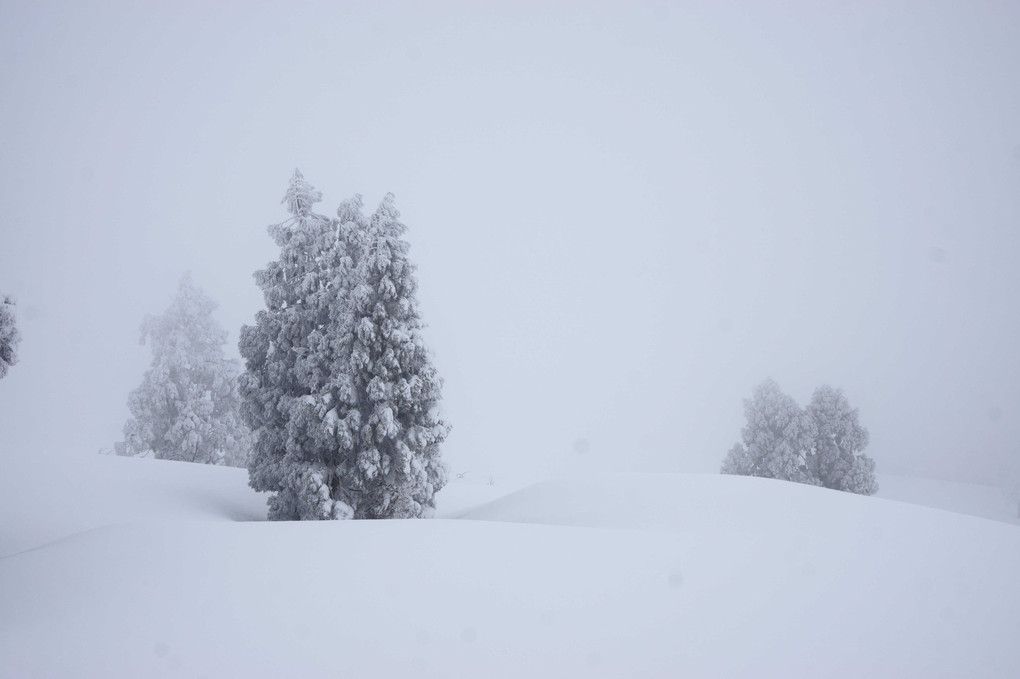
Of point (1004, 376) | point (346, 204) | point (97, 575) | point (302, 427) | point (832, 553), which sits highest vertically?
point (1004, 376)

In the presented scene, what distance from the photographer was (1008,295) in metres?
157

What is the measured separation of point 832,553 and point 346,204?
710 inches

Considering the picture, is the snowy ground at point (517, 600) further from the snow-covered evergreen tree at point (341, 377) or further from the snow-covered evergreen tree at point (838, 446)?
the snow-covered evergreen tree at point (838, 446)

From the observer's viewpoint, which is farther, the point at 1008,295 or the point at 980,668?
the point at 1008,295

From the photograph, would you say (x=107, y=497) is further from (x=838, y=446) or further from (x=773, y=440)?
(x=838, y=446)

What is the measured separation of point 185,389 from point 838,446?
3838cm

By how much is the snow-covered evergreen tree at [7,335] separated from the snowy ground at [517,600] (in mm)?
6711

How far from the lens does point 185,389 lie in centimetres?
3198

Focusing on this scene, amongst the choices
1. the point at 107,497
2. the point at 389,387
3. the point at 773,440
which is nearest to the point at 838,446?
the point at 773,440

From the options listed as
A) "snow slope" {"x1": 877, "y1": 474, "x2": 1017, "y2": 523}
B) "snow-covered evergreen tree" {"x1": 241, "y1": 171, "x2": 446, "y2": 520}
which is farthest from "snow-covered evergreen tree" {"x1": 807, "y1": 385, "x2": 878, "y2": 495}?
"snow-covered evergreen tree" {"x1": 241, "y1": 171, "x2": 446, "y2": 520}

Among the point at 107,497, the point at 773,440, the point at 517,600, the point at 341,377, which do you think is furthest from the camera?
the point at 773,440

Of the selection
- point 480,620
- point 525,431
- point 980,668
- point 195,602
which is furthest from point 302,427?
point 525,431

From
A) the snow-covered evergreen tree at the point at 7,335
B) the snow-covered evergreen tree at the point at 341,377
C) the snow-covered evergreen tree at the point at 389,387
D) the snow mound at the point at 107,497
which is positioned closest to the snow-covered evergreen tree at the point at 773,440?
the snow-covered evergreen tree at the point at 341,377

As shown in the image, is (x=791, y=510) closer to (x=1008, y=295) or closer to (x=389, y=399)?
(x=389, y=399)
